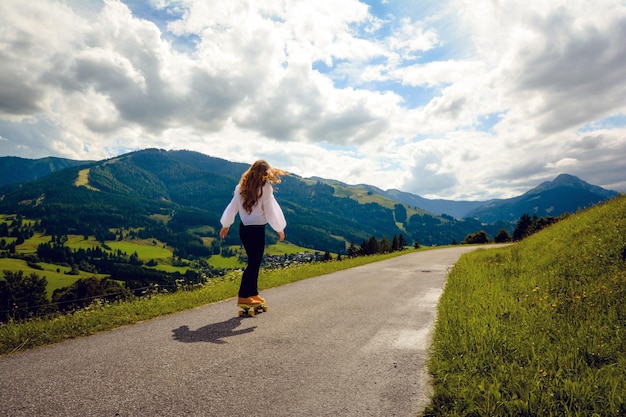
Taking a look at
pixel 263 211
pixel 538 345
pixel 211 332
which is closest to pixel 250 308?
pixel 211 332

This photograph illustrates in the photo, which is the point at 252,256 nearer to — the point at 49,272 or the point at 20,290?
the point at 20,290

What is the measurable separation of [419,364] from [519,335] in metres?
1.64

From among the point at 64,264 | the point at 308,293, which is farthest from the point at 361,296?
the point at 64,264

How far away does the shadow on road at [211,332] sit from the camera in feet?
18.2

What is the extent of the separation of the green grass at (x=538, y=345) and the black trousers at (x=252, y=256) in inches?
155

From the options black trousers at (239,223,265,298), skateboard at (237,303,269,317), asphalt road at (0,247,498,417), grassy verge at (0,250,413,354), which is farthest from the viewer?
black trousers at (239,223,265,298)

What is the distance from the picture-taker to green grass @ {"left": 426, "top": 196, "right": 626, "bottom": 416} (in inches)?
128

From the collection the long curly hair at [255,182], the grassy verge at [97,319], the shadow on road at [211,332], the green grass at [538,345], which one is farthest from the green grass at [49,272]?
the green grass at [538,345]

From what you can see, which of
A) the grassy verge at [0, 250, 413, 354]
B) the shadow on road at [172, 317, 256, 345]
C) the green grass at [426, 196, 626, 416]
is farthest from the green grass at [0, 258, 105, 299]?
the green grass at [426, 196, 626, 416]

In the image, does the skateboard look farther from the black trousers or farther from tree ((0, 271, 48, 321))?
tree ((0, 271, 48, 321))

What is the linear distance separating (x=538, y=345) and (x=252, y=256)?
5.46 m

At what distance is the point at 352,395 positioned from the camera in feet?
12.1

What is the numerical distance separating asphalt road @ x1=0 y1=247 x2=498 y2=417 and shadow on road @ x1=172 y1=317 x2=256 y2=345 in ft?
0.06

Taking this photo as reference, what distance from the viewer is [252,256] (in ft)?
24.9
